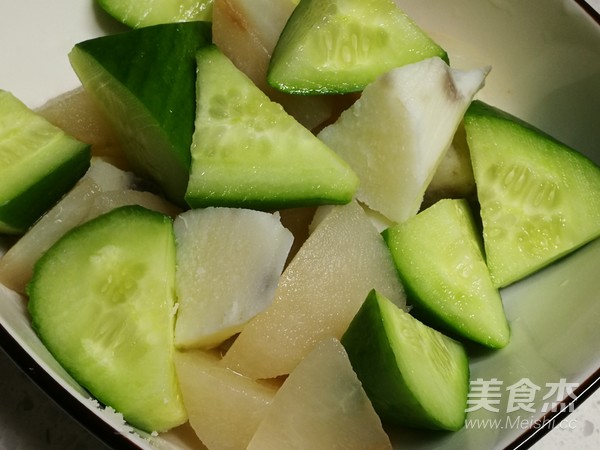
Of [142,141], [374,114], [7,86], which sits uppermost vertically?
[374,114]

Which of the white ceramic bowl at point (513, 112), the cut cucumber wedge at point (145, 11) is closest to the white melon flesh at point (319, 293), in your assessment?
the white ceramic bowl at point (513, 112)

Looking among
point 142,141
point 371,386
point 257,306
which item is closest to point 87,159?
point 142,141

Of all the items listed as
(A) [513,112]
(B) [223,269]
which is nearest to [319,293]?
(B) [223,269]

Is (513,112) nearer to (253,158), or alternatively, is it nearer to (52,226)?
(253,158)

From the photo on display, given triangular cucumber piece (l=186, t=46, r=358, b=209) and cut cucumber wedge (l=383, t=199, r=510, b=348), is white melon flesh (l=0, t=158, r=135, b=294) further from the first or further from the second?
cut cucumber wedge (l=383, t=199, r=510, b=348)

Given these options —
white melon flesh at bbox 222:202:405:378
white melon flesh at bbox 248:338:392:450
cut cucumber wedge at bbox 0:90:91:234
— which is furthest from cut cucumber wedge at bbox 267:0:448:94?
white melon flesh at bbox 248:338:392:450

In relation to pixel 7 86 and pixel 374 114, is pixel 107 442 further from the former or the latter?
pixel 7 86
